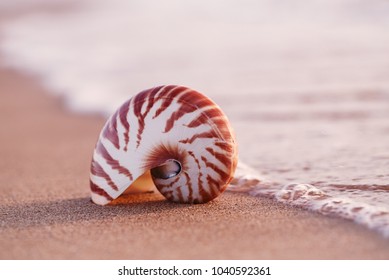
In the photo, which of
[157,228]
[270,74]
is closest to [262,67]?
[270,74]

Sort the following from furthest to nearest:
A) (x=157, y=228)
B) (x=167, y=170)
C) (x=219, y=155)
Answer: (x=167, y=170) → (x=219, y=155) → (x=157, y=228)

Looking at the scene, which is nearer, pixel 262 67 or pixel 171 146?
pixel 171 146

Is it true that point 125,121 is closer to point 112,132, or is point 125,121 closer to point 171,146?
point 112,132

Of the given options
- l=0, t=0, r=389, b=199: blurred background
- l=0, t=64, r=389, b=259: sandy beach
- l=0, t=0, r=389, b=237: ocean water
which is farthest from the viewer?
l=0, t=0, r=389, b=199: blurred background

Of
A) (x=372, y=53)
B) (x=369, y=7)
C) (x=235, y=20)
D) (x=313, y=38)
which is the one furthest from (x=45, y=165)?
(x=235, y=20)

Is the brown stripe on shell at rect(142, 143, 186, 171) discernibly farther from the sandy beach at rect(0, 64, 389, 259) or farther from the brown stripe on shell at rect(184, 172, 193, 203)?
the sandy beach at rect(0, 64, 389, 259)

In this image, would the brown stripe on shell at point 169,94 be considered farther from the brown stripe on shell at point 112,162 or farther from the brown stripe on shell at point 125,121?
the brown stripe on shell at point 112,162

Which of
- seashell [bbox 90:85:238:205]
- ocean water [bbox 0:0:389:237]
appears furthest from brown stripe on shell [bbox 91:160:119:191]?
ocean water [bbox 0:0:389:237]

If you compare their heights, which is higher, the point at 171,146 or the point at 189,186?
the point at 171,146
